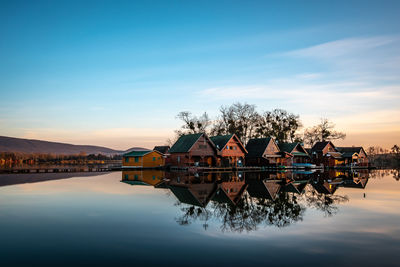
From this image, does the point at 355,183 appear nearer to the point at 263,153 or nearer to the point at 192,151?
the point at 192,151

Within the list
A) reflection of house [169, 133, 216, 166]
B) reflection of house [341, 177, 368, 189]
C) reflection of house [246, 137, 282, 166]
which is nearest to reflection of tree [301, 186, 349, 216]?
reflection of house [341, 177, 368, 189]

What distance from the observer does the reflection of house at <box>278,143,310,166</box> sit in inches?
2578

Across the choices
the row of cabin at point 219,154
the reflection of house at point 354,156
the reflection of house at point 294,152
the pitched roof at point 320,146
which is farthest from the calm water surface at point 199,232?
the reflection of house at point 354,156

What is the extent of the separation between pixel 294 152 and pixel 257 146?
30.3 ft

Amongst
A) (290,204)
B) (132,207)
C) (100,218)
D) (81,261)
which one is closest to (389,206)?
(290,204)

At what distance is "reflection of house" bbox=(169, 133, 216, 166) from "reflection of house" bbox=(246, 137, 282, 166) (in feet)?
30.7

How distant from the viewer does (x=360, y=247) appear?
9.12 metres

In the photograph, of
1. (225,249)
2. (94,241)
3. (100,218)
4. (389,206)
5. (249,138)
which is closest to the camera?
(225,249)

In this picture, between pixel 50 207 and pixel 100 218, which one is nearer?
pixel 100 218

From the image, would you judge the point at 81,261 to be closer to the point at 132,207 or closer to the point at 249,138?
the point at 132,207

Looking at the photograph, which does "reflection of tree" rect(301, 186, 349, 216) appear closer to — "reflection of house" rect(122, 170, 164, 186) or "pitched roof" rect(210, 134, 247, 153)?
"reflection of house" rect(122, 170, 164, 186)

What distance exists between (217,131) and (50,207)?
58.4 m

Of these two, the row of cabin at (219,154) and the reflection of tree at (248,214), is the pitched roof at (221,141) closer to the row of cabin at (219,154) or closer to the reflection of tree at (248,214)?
the row of cabin at (219,154)

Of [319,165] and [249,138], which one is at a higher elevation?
[249,138]
